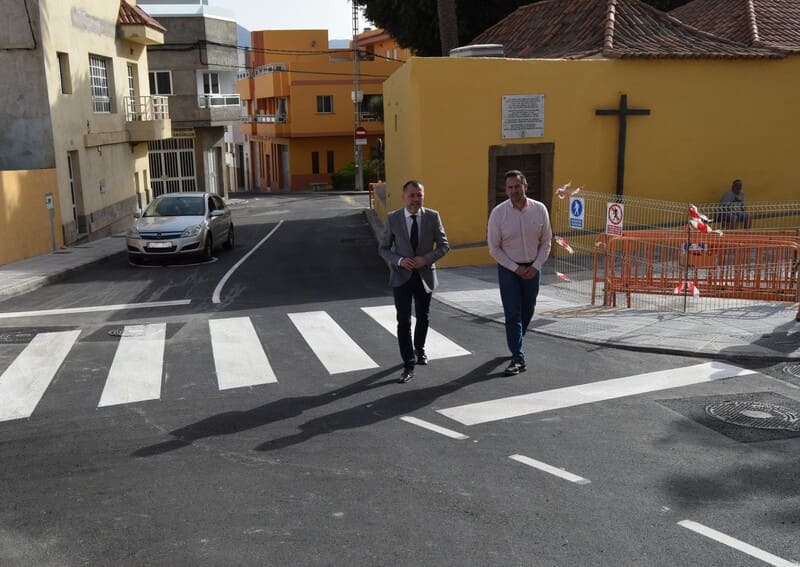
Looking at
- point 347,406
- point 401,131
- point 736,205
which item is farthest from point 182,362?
point 736,205

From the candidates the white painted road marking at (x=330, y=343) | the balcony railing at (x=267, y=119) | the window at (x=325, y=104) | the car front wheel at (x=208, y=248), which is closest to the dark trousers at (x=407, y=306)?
the white painted road marking at (x=330, y=343)

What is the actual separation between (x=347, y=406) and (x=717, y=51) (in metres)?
15.0

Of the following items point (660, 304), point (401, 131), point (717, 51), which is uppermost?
point (717, 51)

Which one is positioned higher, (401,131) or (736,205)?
(401,131)

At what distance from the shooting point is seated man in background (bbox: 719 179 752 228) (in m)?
17.8

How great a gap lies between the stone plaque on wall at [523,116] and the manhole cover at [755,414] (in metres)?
10.5

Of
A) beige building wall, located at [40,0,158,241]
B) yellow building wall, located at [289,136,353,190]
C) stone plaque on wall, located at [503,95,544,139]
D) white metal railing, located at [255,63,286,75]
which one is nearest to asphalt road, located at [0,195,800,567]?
stone plaque on wall, located at [503,95,544,139]

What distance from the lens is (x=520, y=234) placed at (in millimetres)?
8562

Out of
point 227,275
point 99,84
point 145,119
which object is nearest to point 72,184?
point 99,84

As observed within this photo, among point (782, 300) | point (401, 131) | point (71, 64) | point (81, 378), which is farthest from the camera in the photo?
point (71, 64)

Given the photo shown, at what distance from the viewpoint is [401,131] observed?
1895 centimetres

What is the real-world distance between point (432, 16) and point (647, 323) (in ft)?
73.3

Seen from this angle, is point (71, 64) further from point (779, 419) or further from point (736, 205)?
point (779, 419)

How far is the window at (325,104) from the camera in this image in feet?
187
